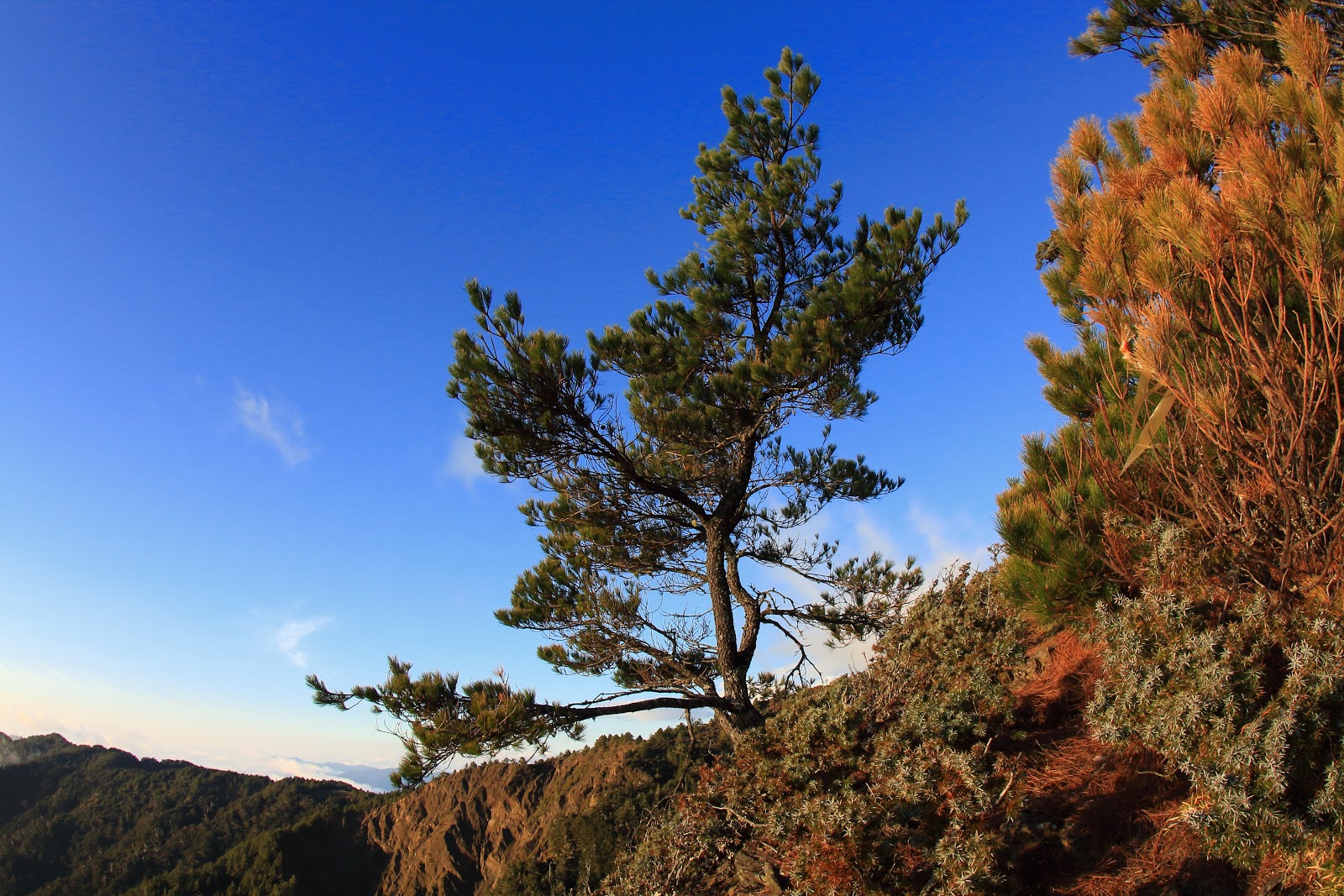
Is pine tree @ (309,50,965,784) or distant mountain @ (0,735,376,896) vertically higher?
pine tree @ (309,50,965,784)

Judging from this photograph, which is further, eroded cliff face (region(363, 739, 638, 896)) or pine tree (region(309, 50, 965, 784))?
eroded cliff face (region(363, 739, 638, 896))

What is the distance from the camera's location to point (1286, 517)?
3.96 meters

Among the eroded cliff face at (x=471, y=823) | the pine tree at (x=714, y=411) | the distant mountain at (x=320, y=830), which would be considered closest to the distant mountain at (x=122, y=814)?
the distant mountain at (x=320, y=830)

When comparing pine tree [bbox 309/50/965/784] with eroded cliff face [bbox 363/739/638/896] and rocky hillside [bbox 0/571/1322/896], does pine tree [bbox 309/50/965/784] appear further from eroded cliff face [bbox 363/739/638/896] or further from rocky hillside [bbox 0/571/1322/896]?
eroded cliff face [bbox 363/739/638/896]

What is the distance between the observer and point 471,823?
31484 millimetres

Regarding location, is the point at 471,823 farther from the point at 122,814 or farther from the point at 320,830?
the point at 122,814

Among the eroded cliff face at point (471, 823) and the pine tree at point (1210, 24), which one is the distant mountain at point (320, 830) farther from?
the pine tree at point (1210, 24)

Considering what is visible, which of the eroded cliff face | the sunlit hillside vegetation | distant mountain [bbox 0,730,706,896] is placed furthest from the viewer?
the eroded cliff face

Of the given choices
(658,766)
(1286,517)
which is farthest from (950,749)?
(658,766)

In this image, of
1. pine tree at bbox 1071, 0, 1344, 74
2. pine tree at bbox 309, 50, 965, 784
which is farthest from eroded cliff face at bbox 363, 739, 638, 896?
pine tree at bbox 1071, 0, 1344, 74

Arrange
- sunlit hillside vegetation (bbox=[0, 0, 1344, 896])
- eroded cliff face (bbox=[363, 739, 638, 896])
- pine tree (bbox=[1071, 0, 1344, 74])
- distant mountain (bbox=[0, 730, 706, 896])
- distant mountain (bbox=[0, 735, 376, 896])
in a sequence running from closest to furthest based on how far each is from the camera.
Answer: sunlit hillside vegetation (bbox=[0, 0, 1344, 896]) → pine tree (bbox=[1071, 0, 1344, 74]) → distant mountain (bbox=[0, 730, 706, 896]) → eroded cliff face (bbox=[363, 739, 638, 896]) → distant mountain (bbox=[0, 735, 376, 896])

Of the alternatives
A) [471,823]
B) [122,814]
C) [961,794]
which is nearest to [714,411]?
[961,794]

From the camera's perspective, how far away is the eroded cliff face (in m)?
26.0

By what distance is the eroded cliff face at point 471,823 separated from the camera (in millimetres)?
26016
